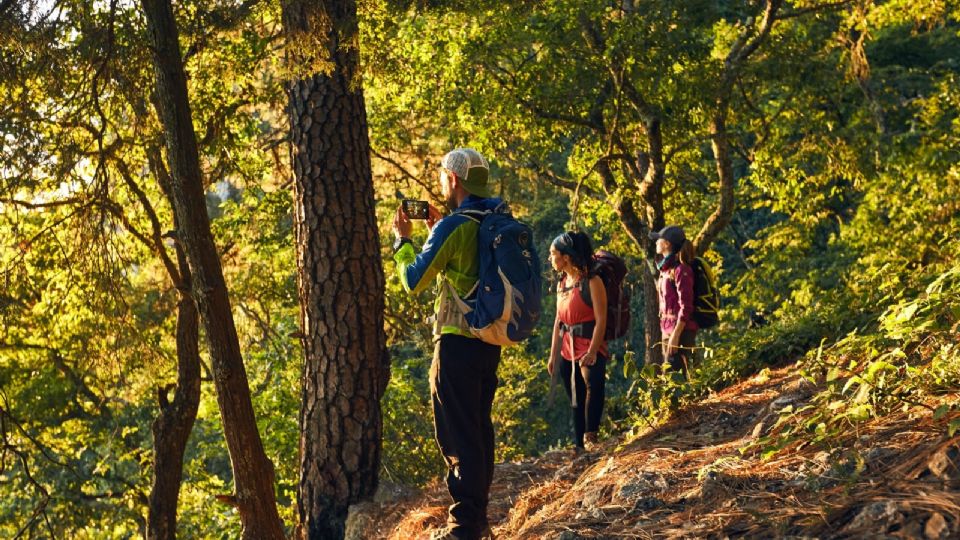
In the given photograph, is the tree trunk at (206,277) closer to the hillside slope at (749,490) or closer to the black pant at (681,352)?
the hillside slope at (749,490)

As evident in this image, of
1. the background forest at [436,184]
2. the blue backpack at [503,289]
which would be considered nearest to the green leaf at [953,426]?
the background forest at [436,184]

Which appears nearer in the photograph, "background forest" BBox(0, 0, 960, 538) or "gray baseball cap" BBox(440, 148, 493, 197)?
"gray baseball cap" BBox(440, 148, 493, 197)

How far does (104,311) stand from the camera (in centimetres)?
636

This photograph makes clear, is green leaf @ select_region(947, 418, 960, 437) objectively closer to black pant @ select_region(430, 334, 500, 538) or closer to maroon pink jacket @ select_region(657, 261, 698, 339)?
black pant @ select_region(430, 334, 500, 538)

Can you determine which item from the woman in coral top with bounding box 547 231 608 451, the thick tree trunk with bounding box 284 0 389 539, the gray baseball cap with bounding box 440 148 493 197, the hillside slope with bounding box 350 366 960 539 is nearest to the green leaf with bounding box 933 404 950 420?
the hillside slope with bounding box 350 366 960 539

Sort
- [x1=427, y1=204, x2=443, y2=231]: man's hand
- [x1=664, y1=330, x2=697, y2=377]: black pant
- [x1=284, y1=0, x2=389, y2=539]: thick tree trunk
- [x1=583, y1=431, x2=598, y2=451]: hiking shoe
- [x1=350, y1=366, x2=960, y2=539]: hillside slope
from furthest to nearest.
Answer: [x1=664, y1=330, x2=697, y2=377]: black pant, [x1=583, y1=431, x2=598, y2=451]: hiking shoe, [x1=284, y1=0, x2=389, y2=539]: thick tree trunk, [x1=427, y1=204, x2=443, y2=231]: man's hand, [x1=350, y1=366, x2=960, y2=539]: hillside slope

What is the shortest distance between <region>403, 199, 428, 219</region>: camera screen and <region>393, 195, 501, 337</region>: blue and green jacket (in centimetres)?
24

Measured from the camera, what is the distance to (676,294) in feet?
27.0

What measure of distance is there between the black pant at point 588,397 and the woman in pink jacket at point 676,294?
671 millimetres

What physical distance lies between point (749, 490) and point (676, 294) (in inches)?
162

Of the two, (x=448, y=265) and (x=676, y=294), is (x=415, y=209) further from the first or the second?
(x=676, y=294)

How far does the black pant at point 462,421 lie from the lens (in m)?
4.94

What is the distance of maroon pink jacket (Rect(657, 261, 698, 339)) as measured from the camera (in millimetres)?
8008

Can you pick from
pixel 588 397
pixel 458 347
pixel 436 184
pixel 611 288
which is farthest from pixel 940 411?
pixel 436 184
